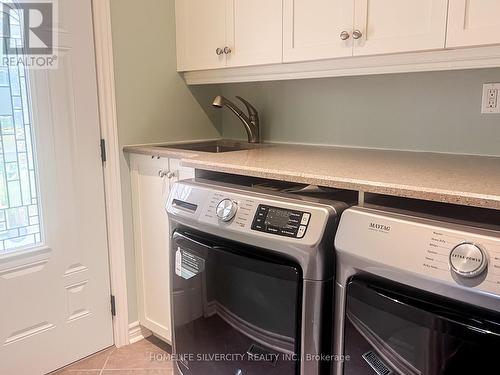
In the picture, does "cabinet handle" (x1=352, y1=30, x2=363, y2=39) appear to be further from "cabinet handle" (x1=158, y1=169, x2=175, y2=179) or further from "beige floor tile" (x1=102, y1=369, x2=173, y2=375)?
"beige floor tile" (x1=102, y1=369, x2=173, y2=375)

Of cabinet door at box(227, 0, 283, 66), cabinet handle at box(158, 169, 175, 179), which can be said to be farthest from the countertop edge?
cabinet door at box(227, 0, 283, 66)

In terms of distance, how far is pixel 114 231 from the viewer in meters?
2.09

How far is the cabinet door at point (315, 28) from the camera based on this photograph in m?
1.57

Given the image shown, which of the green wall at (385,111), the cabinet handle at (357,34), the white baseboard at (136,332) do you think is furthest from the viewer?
the white baseboard at (136,332)

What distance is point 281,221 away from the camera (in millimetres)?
1202

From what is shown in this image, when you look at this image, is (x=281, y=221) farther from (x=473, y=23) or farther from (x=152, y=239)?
(x=152, y=239)

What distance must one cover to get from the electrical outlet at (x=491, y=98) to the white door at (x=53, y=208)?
1641mm

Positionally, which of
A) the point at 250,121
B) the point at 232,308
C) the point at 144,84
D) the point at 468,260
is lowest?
the point at 232,308

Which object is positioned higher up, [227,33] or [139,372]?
[227,33]

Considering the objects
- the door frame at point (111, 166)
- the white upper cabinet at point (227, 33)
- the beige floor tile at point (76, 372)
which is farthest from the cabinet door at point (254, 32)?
the beige floor tile at point (76, 372)

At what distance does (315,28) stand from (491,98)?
2.34 ft

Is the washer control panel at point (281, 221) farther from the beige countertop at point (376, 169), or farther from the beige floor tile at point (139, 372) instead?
the beige floor tile at point (139, 372)

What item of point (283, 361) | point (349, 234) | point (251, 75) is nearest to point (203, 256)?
point (283, 361)
